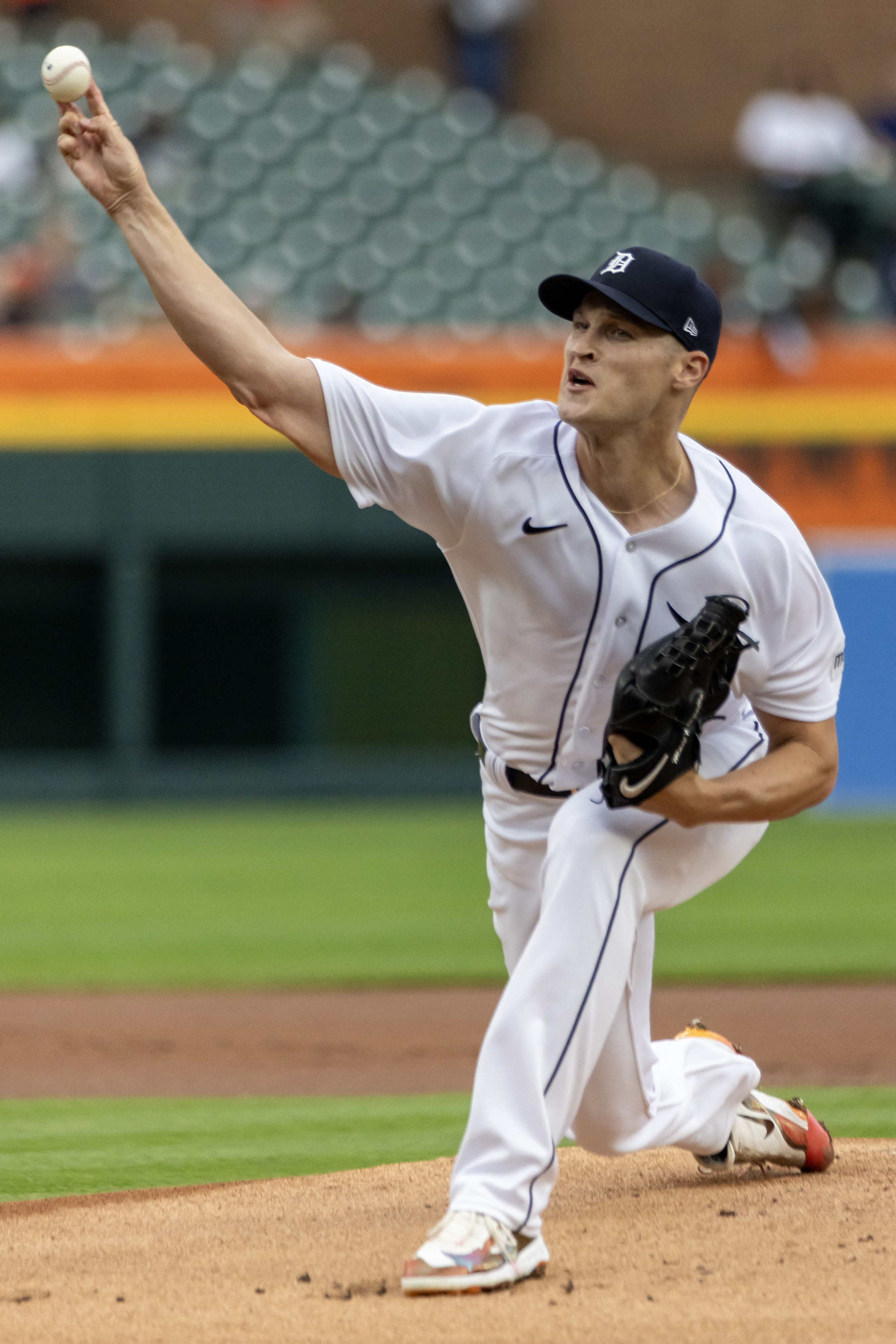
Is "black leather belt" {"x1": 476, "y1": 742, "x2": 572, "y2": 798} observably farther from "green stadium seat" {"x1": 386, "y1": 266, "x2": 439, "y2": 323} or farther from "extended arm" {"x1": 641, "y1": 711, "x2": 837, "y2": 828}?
"green stadium seat" {"x1": 386, "y1": 266, "x2": 439, "y2": 323}

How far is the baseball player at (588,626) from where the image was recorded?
9.62 feet

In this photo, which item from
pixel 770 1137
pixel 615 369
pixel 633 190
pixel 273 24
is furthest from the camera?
pixel 273 24

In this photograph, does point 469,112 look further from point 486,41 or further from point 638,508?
point 638,508

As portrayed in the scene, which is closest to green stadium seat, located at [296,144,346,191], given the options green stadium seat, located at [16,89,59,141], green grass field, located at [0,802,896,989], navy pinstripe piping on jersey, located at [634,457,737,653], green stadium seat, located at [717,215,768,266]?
green stadium seat, located at [16,89,59,141]

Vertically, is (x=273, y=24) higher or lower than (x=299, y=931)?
higher

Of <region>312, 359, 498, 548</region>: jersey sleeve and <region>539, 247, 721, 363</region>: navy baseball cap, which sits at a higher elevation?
<region>539, 247, 721, 363</region>: navy baseball cap

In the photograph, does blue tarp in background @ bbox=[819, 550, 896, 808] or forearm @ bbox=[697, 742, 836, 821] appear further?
blue tarp in background @ bbox=[819, 550, 896, 808]

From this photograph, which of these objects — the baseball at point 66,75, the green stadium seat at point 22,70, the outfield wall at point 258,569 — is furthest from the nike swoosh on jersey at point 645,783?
the green stadium seat at point 22,70

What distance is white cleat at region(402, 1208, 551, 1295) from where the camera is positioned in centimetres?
279

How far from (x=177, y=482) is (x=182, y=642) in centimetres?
131

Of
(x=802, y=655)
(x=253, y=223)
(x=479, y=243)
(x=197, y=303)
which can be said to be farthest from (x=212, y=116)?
(x=802, y=655)

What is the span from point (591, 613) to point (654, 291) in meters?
0.56

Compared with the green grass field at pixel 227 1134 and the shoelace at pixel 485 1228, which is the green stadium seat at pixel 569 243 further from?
the shoelace at pixel 485 1228

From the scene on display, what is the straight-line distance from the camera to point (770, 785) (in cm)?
306
